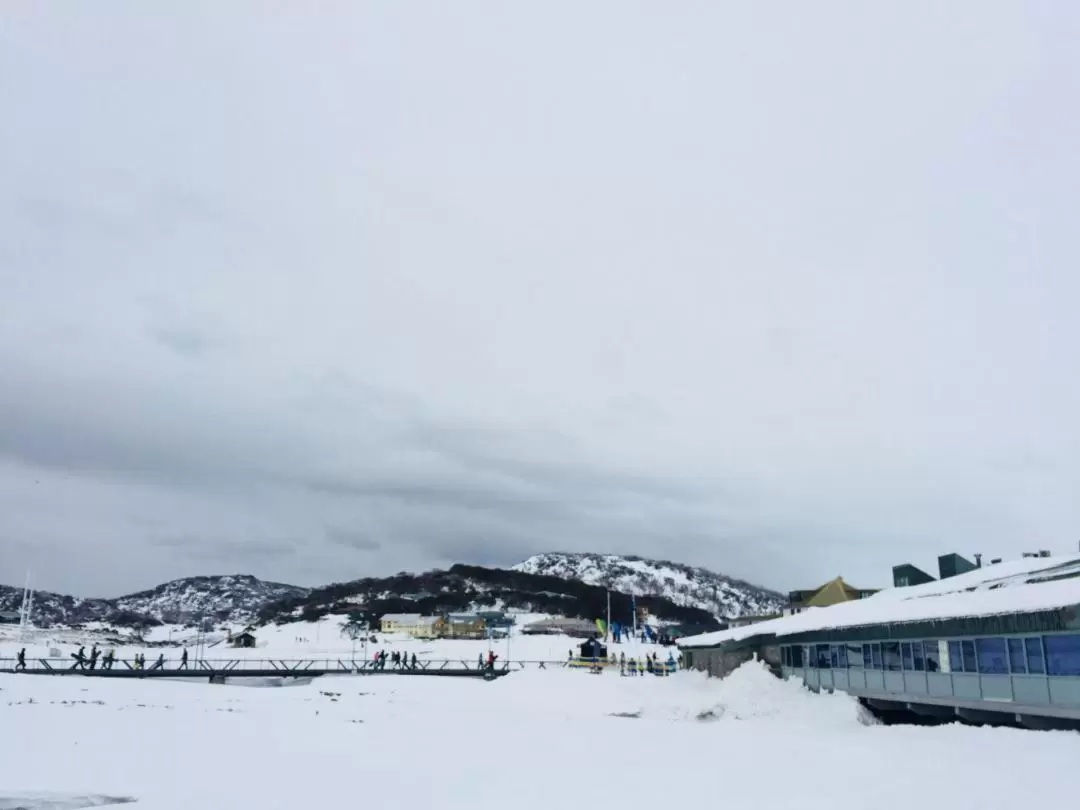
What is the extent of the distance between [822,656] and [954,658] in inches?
380

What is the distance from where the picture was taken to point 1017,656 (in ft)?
73.3

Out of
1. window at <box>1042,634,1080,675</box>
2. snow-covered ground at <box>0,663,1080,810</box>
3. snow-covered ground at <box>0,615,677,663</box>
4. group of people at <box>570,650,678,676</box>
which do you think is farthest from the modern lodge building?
snow-covered ground at <box>0,615,677,663</box>

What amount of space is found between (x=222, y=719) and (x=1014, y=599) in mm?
26688

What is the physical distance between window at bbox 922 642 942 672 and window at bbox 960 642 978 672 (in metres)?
1.20

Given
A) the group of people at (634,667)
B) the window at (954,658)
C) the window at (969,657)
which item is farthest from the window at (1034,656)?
the group of people at (634,667)

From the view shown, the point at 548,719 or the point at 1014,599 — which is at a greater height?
the point at 1014,599

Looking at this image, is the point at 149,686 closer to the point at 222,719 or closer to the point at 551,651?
the point at 222,719

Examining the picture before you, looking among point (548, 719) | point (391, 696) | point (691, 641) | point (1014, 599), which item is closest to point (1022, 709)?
point (1014, 599)

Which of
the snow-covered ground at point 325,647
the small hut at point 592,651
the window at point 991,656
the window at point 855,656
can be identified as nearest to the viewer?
the window at point 991,656

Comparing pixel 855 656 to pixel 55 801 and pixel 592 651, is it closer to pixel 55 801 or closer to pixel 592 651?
pixel 55 801

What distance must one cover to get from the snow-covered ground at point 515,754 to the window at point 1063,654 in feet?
5.81

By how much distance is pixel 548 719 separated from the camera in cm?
3262

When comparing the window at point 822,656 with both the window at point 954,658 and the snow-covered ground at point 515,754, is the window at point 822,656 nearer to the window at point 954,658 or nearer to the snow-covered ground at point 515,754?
the snow-covered ground at point 515,754

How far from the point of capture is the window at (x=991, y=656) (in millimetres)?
22922
